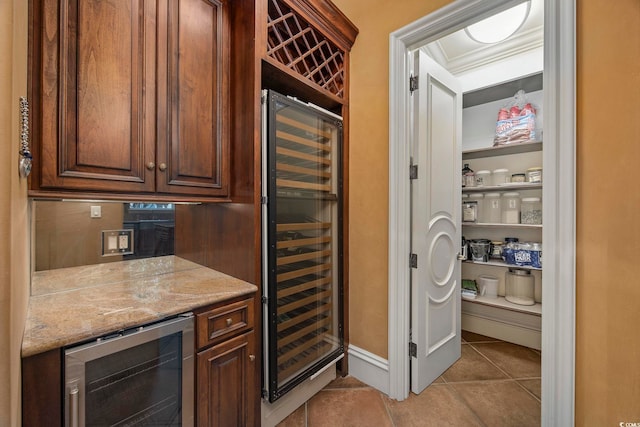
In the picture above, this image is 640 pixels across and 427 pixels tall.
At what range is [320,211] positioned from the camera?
1805 mm

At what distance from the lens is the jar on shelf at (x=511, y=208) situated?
94.1 inches

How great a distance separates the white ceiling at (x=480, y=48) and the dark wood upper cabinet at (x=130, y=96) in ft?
6.09

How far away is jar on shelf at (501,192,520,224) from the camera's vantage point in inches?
94.1

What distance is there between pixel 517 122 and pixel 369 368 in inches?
96.0

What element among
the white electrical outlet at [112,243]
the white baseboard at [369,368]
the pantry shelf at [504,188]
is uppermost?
the pantry shelf at [504,188]

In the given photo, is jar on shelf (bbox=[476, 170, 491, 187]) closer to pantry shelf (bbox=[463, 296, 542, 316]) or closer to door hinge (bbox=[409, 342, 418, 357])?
pantry shelf (bbox=[463, 296, 542, 316])

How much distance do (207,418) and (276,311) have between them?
53cm

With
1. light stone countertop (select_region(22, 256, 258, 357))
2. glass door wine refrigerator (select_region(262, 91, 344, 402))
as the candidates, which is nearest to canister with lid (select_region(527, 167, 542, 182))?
glass door wine refrigerator (select_region(262, 91, 344, 402))

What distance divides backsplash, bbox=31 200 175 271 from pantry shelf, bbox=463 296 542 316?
8.90 ft

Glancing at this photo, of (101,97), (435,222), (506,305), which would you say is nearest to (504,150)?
(435,222)

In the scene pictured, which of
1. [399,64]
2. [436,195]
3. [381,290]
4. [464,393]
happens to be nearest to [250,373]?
[381,290]

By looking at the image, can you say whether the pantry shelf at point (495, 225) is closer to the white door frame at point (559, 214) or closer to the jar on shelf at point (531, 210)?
the jar on shelf at point (531, 210)

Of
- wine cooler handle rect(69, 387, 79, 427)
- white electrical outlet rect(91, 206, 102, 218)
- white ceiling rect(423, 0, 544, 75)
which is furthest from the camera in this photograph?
white ceiling rect(423, 0, 544, 75)

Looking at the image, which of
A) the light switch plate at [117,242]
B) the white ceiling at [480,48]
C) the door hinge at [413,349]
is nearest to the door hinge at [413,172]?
the door hinge at [413,349]
